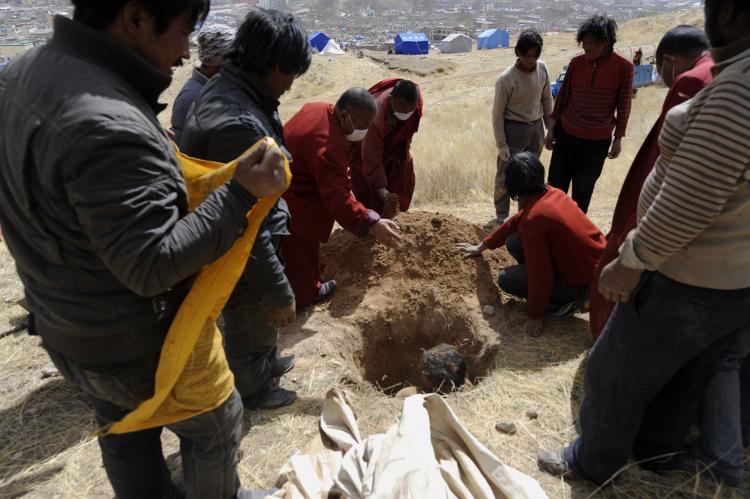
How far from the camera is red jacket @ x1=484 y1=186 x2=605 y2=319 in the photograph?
3.20 meters

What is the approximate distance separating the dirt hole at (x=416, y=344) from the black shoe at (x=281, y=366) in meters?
0.66

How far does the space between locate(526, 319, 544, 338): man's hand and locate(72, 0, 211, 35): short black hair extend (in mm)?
2890

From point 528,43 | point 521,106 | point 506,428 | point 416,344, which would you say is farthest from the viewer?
point 521,106

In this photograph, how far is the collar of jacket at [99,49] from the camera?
123cm

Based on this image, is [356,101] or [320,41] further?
[320,41]

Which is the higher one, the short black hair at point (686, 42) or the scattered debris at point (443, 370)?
the short black hair at point (686, 42)

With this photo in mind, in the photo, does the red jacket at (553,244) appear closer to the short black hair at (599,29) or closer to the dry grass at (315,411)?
the dry grass at (315,411)

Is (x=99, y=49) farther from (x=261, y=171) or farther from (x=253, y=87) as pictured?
(x=253, y=87)

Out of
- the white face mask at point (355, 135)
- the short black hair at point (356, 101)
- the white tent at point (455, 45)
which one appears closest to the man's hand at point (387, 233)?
the white face mask at point (355, 135)

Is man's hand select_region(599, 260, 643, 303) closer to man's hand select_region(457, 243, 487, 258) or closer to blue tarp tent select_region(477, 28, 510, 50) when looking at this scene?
man's hand select_region(457, 243, 487, 258)

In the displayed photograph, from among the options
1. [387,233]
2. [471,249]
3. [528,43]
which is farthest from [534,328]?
[528,43]

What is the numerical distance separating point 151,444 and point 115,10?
4.51ft

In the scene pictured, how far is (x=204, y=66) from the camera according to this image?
3646 millimetres

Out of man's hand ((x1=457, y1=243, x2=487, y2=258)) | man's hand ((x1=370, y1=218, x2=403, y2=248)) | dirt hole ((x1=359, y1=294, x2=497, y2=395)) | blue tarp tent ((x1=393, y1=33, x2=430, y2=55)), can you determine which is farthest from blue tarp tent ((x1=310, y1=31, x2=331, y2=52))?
man's hand ((x1=370, y1=218, x2=403, y2=248))
